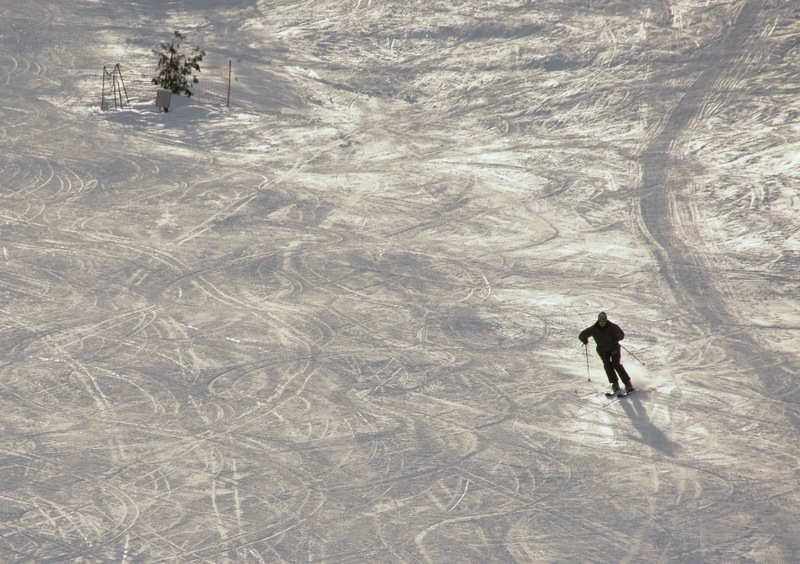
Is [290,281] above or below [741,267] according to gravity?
below

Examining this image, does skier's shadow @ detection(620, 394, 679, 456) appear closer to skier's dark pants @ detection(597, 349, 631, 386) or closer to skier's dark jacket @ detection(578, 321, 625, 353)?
skier's dark pants @ detection(597, 349, 631, 386)

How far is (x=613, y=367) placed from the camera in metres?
8.73

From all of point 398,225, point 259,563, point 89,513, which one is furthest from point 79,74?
point 259,563

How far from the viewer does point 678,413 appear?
8367 mm

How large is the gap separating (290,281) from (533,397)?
4.69 meters

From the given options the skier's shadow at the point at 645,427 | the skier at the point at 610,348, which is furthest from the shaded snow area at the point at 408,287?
the skier at the point at 610,348

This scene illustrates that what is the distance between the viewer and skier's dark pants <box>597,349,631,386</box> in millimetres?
8672

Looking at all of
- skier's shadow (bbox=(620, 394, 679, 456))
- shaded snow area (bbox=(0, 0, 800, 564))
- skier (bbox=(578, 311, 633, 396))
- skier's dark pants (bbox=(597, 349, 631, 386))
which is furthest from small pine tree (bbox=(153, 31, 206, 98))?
skier's shadow (bbox=(620, 394, 679, 456))

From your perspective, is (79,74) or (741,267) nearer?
(741,267)

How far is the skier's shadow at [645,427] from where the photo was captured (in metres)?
7.76

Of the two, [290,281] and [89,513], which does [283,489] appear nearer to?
[89,513]

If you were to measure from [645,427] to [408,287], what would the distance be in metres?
4.59

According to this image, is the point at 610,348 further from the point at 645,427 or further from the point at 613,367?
the point at 645,427

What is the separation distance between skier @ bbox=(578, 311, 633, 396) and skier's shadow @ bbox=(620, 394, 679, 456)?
0.70ft
